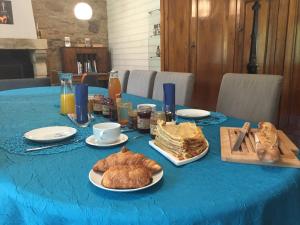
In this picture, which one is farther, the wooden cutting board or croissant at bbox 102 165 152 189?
the wooden cutting board

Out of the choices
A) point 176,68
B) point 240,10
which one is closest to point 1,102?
point 176,68

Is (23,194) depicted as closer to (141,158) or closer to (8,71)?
(141,158)

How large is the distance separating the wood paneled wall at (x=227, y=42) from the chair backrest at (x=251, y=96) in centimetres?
61

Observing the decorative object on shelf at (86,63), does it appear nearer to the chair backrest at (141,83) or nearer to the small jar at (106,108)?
the chair backrest at (141,83)

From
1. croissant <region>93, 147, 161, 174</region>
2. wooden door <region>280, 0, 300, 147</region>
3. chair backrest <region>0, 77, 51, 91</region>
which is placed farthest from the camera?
chair backrest <region>0, 77, 51, 91</region>

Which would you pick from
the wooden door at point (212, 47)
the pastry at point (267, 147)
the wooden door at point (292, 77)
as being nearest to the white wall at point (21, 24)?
the wooden door at point (212, 47)

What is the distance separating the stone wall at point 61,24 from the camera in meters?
5.11

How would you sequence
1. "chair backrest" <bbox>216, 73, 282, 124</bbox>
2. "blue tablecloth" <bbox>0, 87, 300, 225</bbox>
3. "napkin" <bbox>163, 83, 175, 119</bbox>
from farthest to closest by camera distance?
"chair backrest" <bbox>216, 73, 282, 124</bbox>
"napkin" <bbox>163, 83, 175, 119</bbox>
"blue tablecloth" <bbox>0, 87, 300, 225</bbox>

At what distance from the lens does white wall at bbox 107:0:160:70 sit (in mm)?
4465

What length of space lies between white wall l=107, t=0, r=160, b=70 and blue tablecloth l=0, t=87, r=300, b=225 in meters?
3.74

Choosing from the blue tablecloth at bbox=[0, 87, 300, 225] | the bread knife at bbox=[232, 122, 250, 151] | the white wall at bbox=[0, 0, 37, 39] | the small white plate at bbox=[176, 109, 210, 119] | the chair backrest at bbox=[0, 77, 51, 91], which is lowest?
the blue tablecloth at bbox=[0, 87, 300, 225]

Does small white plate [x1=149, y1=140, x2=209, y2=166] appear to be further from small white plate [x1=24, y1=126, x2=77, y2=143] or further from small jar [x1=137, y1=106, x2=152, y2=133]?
small white plate [x1=24, y1=126, x2=77, y2=143]

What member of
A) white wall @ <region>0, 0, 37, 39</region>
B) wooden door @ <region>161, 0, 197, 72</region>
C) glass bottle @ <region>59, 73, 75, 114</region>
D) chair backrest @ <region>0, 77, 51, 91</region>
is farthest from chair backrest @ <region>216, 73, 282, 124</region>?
white wall @ <region>0, 0, 37, 39</region>

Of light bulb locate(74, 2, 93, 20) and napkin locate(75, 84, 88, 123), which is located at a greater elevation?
light bulb locate(74, 2, 93, 20)
